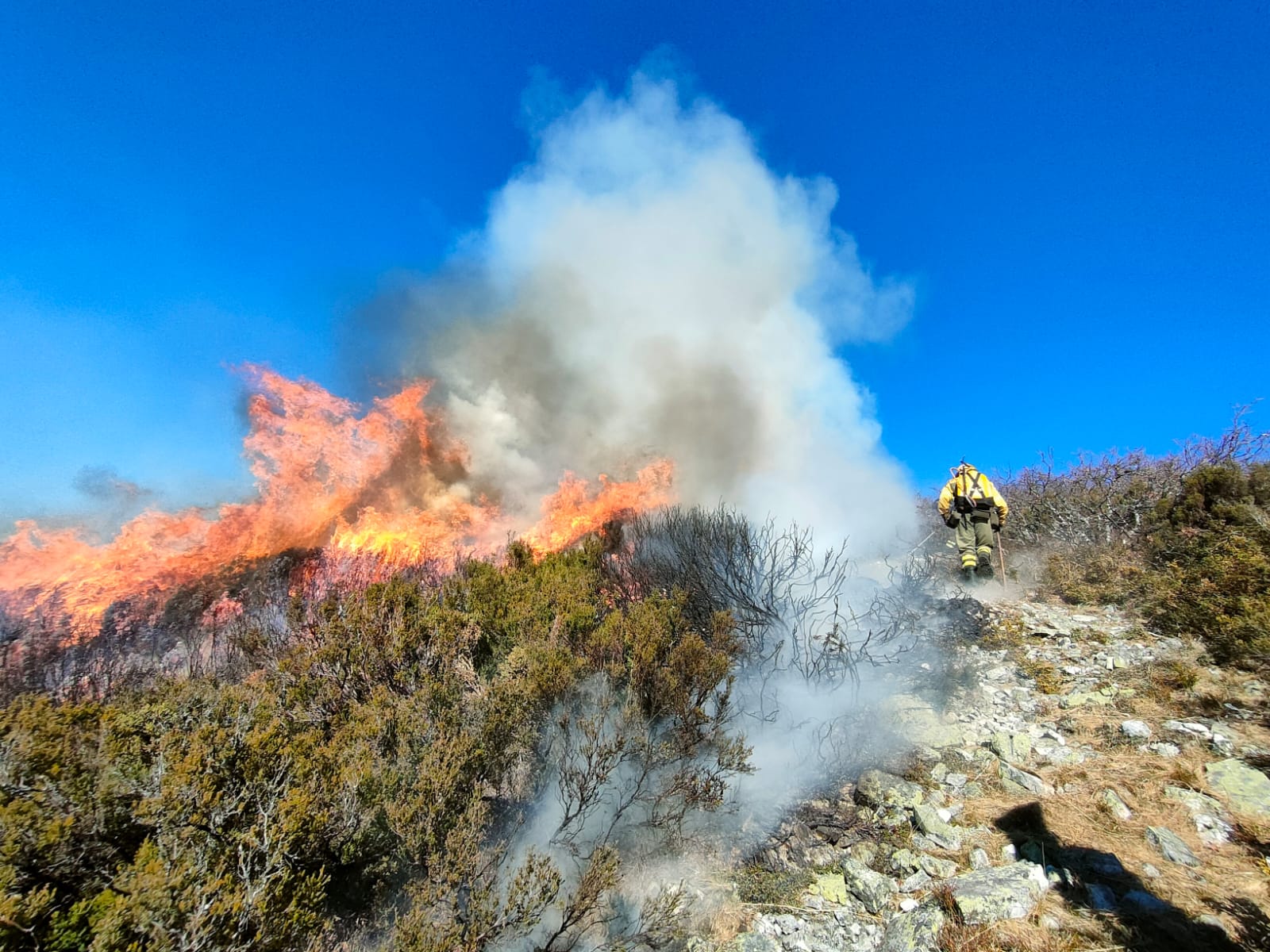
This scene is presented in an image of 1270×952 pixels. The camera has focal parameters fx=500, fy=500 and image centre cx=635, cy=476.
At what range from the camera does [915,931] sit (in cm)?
331

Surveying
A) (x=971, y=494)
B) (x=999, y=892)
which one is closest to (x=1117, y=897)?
(x=999, y=892)

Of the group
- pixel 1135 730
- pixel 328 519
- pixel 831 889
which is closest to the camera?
pixel 831 889

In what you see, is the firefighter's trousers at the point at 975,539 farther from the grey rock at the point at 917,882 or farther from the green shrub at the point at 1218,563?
the grey rock at the point at 917,882

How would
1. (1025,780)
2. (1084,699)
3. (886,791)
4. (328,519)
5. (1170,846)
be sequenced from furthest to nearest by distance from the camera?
(328,519) < (1084,699) < (886,791) < (1025,780) < (1170,846)

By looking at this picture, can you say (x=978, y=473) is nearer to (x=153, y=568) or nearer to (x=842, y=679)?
(x=842, y=679)

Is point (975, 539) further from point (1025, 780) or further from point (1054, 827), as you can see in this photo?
point (1054, 827)

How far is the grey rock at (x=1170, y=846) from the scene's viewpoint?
342 cm

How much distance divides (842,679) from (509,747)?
171 inches

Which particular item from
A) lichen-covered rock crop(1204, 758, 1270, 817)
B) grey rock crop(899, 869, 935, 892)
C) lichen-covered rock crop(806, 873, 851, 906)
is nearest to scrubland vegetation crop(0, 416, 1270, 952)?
lichen-covered rock crop(806, 873, 851, 906)

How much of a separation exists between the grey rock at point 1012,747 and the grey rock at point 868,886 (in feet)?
7.02

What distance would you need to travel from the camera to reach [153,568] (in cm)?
1011

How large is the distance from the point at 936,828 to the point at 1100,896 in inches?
43.0

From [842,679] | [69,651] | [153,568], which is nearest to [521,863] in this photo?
[842,679]

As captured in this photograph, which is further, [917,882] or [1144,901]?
[917,882]
